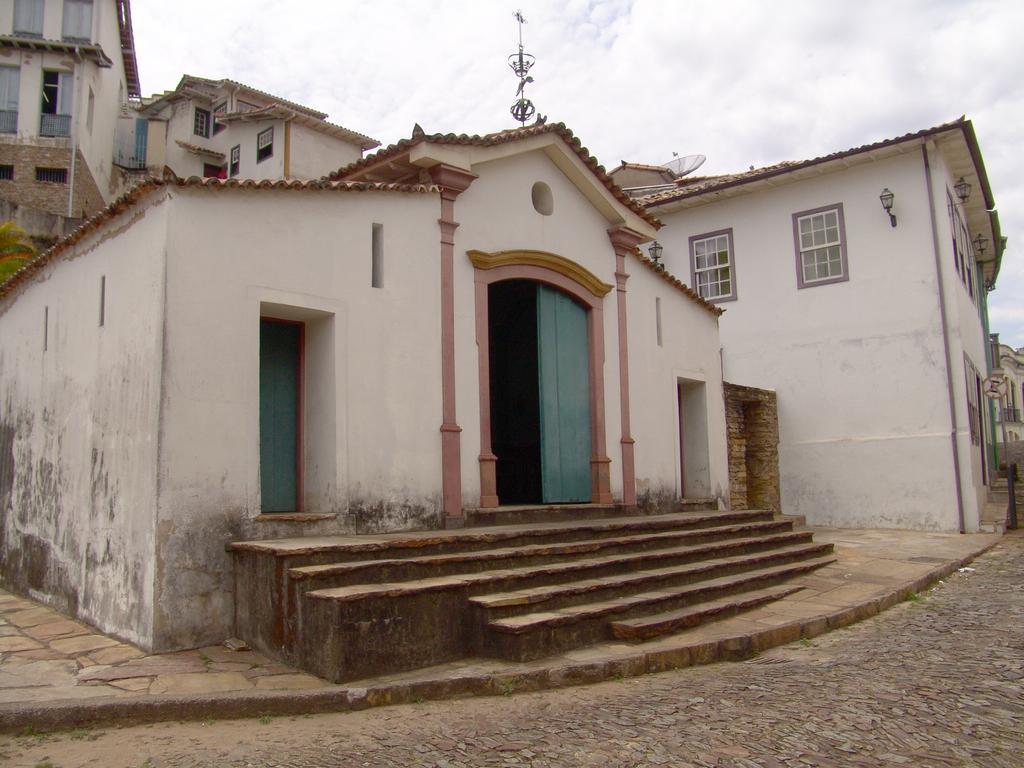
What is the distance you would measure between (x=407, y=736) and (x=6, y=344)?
27.2 feet

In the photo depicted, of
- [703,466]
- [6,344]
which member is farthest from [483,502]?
[6,344]

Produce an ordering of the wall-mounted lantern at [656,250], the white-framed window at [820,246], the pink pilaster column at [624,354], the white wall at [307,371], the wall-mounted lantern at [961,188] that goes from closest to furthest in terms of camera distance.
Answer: the white wall at [307,371], the pink pilaster column at [624,354], the white-framed window at [820,246], the wall-mounted lantern at [961,188], the wall-mounted lantern at [656,250]

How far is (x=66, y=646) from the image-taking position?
6.49 meters

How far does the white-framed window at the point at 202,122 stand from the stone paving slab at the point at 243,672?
31.9 meters

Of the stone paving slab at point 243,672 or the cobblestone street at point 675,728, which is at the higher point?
the stone paving slab at point 243,672

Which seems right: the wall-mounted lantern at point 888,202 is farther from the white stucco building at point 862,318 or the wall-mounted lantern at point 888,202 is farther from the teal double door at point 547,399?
the teal double door at point 547,399

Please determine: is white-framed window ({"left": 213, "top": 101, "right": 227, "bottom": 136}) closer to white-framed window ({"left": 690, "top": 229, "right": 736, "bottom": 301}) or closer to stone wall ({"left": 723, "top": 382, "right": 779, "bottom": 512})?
white-framed window ({"left": 690, "top": 229, "right": 736, "bottom": 301})

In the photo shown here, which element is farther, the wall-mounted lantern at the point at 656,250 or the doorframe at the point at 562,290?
the wall-mounted lantern at the point at 656,250

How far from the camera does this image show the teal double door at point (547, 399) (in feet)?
32.3

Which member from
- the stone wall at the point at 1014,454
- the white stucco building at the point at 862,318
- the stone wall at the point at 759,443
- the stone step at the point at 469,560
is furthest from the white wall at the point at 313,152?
the stone step at the point at 469,560

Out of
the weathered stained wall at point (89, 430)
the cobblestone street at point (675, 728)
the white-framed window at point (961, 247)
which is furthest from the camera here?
the white-framed window at point (961, 247)

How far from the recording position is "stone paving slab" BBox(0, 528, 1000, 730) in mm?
4953

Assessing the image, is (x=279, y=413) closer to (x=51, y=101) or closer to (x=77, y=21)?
(x=51, y=101)

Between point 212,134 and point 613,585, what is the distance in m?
34.5
